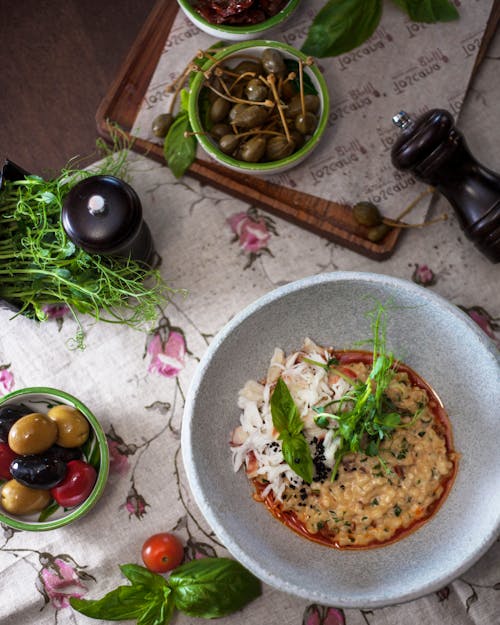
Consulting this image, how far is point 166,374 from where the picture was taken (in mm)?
1574

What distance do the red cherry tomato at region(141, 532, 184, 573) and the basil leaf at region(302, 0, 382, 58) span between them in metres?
1.18

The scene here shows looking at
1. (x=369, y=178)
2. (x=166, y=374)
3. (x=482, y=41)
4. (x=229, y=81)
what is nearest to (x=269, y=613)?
(x=166, y=374)

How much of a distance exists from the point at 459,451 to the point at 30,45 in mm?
1445

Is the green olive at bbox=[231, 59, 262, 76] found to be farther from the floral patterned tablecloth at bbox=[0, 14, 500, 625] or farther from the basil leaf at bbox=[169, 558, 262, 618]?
the basil leaf at bbox=[169, 558, 262, 618]

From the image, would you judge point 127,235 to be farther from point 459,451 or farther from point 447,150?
point 459,451

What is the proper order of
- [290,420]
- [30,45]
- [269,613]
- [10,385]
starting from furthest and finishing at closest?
1. [30,45]
2. [10,385]
3. [269,613]
4. [290,420]

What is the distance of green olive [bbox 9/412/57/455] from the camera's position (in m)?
1.38

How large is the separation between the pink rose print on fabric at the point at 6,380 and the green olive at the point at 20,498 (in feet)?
0.80

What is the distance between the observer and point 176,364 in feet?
5.17

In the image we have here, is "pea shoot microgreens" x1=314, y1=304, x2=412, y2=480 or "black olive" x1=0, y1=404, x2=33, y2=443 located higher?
"pea shoot microgreens" x1=314, y1=304, x2=412, y2=480

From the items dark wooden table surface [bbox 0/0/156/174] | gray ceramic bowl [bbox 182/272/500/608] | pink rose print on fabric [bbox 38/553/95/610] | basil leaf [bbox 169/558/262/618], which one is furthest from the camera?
dark wooden table surface [bbox 0/0/156/174]

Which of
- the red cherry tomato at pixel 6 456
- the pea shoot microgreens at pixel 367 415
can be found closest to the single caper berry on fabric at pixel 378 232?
the pea shoot microgreens at pixel 367 415

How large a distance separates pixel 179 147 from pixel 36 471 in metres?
0.80

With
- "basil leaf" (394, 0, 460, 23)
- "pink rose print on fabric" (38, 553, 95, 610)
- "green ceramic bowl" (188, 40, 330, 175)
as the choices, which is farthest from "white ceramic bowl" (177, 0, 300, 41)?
"pink rose print on fabric" (38, 553, 95, 610)
